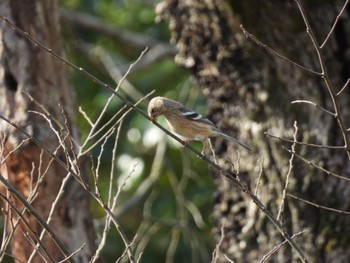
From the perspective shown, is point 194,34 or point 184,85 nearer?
point 194,34

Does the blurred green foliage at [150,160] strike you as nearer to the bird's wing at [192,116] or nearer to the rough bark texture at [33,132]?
the bird's wing at [192,116]

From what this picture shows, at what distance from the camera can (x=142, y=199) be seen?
30.6ft

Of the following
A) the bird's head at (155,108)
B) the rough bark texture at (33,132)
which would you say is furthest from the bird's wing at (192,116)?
the rough bark texture at (33,132)

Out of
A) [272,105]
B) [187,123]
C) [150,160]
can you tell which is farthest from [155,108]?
[150,160]

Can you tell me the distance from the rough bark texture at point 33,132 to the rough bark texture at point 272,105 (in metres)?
1.23

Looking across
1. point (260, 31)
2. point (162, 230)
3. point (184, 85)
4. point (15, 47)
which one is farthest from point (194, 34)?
point (162, 230)

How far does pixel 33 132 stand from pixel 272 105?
164 cm

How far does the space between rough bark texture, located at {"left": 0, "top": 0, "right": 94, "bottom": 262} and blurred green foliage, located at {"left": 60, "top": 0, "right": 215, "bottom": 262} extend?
10.8 feet

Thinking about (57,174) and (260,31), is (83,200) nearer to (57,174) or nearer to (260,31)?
(57,174)

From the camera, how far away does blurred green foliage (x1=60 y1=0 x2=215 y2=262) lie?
8922 mm

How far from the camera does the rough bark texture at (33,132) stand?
525cm

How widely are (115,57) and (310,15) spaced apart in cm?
408

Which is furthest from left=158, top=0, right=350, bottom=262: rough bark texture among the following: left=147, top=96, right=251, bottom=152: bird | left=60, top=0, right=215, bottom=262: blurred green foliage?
left=60, top=0, right=215, bottom=262: blurred green foliage

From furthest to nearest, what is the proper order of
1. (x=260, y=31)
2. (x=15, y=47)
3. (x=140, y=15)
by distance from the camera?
1. (x=140, y=15)
2. (x=260, y=31)
3. (x=15, y=47)
